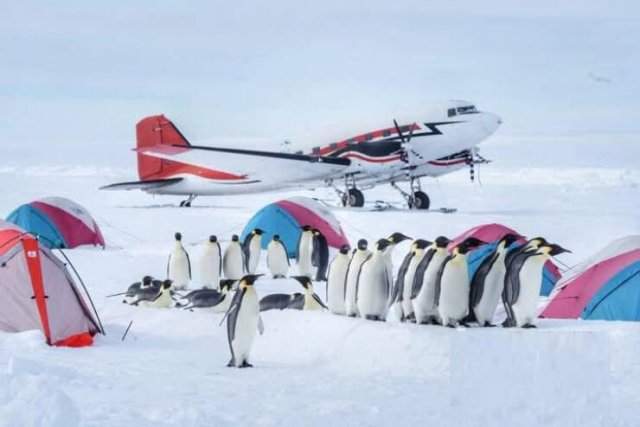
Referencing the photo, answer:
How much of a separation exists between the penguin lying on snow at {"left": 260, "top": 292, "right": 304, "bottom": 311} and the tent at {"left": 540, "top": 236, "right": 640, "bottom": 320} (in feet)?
11.1

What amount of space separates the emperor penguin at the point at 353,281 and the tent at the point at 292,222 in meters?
11.0

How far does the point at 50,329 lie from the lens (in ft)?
41.7

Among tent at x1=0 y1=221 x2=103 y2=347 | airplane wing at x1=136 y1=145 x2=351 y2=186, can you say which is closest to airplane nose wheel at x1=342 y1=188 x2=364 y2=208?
airplane wing at x1=136 y1=145 x2=351 y2=186

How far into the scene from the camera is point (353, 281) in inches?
489

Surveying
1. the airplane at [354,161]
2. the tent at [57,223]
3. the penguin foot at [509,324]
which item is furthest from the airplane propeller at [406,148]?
the penguin foot at [509,324]

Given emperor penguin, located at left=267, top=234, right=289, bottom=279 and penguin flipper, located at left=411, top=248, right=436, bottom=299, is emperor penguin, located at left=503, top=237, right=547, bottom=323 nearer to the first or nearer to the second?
penguin flipper, located at left=411, top=248, right=436, bottom=299

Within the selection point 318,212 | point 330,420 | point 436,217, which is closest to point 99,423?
point 330,420

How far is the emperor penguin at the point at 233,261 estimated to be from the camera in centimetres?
1847

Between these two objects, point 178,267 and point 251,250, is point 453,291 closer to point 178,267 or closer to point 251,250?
point 178,267

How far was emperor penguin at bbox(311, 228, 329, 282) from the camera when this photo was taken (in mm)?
19953

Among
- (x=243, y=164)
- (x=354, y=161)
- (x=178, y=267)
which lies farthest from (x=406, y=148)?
(x=178, y=267)

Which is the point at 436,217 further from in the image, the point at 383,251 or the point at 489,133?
the point at 383,251

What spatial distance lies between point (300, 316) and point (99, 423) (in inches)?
221

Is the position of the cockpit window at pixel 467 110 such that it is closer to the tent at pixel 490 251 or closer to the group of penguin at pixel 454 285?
the tent at pixel 490 251
